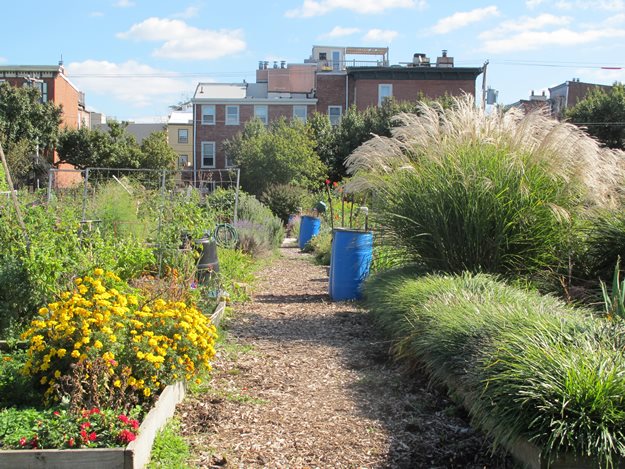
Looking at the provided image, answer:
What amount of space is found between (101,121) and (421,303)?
83.8 meters

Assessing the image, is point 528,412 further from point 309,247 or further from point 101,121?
point 101,121

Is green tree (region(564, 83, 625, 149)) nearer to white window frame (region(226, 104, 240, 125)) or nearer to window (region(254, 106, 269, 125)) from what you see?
window (region(254, 106, 269, 125))

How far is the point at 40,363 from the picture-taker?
501 cm

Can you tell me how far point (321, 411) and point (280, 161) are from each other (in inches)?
1324

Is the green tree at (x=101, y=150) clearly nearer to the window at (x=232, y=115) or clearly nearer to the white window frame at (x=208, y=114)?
the white window frame at (x=208, y=114)

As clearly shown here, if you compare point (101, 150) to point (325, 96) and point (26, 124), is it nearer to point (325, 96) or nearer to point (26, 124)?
point (26, 124)

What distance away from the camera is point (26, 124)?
4150cm

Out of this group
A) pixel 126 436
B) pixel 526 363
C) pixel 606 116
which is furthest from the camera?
pixel 606 116

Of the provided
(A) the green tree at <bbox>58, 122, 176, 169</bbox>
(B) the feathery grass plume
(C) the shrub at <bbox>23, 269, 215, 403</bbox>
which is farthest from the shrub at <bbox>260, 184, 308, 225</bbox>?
(C) the shrub at <bbox>23, 269, 215, 403</bbox>

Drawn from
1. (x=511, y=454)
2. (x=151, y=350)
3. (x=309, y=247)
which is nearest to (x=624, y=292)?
(x=511, y=454)

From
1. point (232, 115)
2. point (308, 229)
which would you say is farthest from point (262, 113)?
point (308, 229)

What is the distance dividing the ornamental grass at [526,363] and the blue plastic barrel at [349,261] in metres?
3.84

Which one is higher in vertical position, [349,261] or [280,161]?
[280,161]

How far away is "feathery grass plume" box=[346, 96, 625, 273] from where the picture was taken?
328 inches
